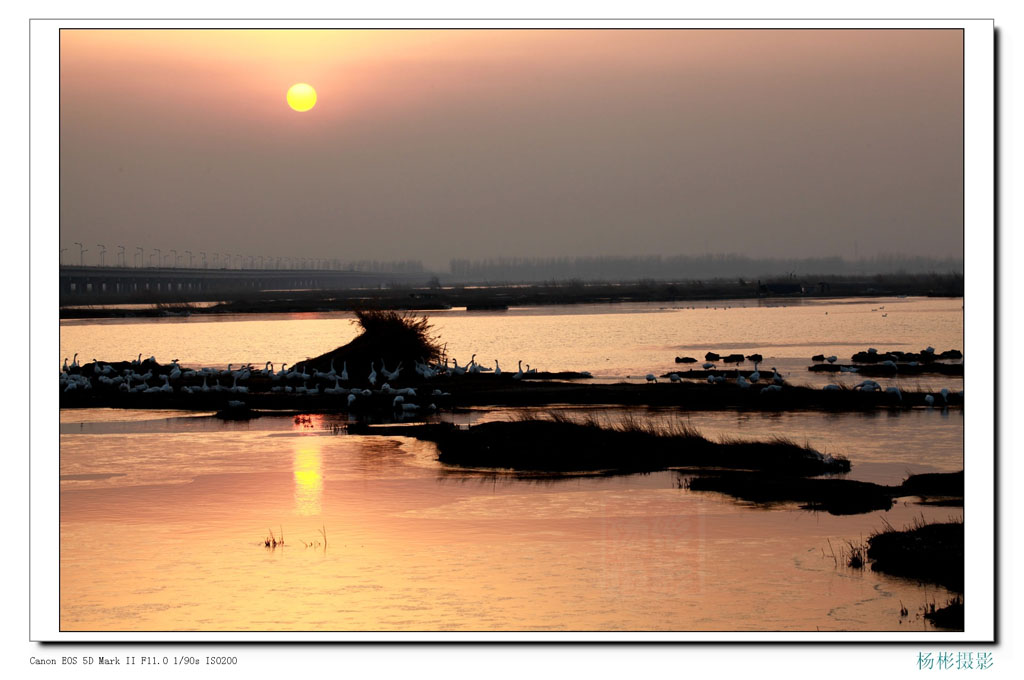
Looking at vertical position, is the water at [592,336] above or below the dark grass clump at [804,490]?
above

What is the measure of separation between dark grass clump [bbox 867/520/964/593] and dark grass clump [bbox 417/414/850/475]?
5.37 m

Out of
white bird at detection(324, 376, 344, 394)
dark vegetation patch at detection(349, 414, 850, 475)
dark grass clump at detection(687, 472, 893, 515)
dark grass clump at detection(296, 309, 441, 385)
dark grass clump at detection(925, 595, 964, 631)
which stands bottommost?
dark grass clump at detection(925, 595, 964, 631)

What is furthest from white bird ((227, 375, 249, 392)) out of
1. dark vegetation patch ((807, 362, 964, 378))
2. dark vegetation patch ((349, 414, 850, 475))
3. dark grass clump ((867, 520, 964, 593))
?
dark grass clump ((867, 520, 964, 593))

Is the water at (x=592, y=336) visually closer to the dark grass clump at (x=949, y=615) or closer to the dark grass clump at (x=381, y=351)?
the dark grass clump at (x=381, y=351)

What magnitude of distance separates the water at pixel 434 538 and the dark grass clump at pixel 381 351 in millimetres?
8251

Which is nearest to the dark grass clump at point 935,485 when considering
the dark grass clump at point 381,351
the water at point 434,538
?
the water at point 434,538

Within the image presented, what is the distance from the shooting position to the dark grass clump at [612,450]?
2244cm

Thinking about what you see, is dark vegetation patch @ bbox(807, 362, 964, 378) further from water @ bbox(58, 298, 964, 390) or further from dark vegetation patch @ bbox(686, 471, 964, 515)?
dark vegetation patch @ bbox(686, 471, 964, 515)

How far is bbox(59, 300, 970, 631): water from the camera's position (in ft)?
46.1

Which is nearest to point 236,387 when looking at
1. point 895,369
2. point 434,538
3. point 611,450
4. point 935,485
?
point 611,450

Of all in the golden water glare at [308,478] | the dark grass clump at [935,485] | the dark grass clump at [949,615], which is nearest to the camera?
the dark grass clump at [949,615]

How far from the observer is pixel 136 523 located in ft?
62.2
